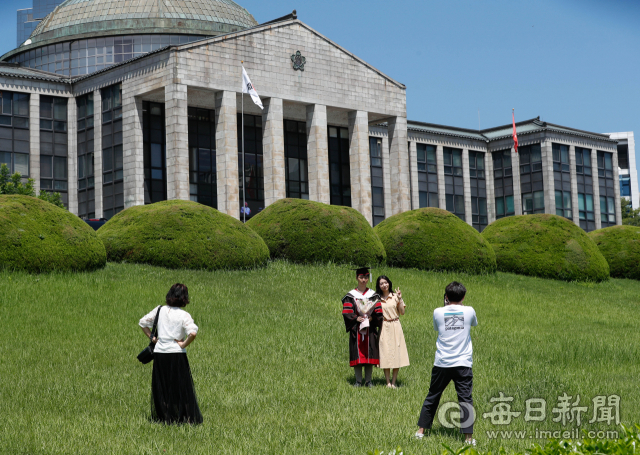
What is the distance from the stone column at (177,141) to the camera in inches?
1391

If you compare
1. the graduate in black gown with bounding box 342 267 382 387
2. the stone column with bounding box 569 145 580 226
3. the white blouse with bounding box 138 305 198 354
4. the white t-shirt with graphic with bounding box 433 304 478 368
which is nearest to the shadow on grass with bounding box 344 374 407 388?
the graduate in black gown with bounding box 342 267 382 387

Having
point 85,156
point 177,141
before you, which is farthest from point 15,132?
point 177,141

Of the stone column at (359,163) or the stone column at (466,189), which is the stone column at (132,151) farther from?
the stone column at (466,189)

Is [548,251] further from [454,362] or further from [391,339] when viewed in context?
[454,362]

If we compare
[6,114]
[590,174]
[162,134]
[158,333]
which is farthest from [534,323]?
[590,174]

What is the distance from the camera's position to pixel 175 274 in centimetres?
2127

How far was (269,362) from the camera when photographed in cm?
1302

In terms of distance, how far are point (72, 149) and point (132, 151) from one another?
6.44 meters

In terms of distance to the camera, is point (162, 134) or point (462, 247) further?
point (162, 134)

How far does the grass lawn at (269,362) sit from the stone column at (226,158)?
1339cm

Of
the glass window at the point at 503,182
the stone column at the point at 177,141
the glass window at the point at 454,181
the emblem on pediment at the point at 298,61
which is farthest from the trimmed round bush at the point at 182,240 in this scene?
the glass window at the point at 503,182

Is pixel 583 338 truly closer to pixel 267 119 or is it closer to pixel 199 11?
pixel 267 119

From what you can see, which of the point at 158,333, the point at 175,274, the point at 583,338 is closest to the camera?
the point at 158,333

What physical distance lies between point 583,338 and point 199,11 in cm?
4104
